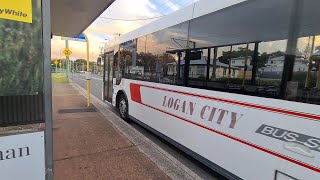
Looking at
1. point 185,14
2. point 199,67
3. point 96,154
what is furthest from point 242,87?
point 96,154

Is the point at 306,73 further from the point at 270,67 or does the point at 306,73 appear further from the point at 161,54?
the point at 161,54

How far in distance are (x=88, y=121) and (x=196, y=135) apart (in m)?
4.28

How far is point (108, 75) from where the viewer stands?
31.1 ft

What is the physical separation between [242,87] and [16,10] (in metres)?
2.76

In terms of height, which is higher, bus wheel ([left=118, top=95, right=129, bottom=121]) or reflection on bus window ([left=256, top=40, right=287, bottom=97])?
reflection on bus window ([left=256, top=40, right=287, bottom=97])

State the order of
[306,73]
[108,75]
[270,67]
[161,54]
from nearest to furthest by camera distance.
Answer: [306,73]
[270,67]
[161,54]
[108,75]

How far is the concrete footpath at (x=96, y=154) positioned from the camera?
12.7 ft

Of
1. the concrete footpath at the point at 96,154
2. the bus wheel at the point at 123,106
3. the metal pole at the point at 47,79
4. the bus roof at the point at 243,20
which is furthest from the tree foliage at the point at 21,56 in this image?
the bus wheel at the point at 123,106

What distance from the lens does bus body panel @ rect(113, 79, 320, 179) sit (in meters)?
2.44

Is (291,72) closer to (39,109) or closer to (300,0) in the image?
(300,0)

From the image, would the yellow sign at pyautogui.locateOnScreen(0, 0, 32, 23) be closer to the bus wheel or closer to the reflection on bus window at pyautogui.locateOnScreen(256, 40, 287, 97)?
the reflection on bus window at pyautogui.locateOnScreen(256, 40, 287, 97)

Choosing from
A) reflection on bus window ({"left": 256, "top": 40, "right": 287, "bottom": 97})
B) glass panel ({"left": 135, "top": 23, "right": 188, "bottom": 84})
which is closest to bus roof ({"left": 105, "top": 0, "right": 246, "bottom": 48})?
glass panel ({"left": 135, "top": 23, "right": 188, "bottom": 84})

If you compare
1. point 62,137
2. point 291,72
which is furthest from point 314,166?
point 62,137

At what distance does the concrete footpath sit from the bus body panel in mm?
907
